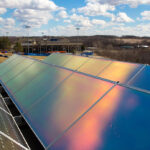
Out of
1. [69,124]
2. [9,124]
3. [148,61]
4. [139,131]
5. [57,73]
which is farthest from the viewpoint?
[148,61]

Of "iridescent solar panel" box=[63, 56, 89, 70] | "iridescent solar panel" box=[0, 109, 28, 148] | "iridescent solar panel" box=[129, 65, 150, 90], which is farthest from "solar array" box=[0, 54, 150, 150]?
"iridescent solar panel" box=[63, 56, 89, 70]

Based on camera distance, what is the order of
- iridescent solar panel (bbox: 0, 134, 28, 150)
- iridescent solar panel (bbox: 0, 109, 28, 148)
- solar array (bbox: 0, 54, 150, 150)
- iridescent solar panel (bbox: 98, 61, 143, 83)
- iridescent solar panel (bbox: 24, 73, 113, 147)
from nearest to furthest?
1. solar array (bbox: 0, 54, 150, 150)
2. iridescent solar panel (bbox: 0, 134, 28, 150)
3. iridescent solar panel (bbox: 24, 73, 113, 147)
4. iridescent solar panel (bbox: 0, 109, 28, 148)
5. iridescent solar panel (bbox: 98, 61, 143, 83)

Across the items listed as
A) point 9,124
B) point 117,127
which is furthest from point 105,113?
point 9,124

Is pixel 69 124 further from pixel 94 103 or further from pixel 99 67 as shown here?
pixel 99 67

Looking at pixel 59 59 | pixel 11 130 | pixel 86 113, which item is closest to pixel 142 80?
pixel 86 113

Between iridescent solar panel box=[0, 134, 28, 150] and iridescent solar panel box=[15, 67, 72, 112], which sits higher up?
iridescent solar panel box=[15, 67, 72, 112]

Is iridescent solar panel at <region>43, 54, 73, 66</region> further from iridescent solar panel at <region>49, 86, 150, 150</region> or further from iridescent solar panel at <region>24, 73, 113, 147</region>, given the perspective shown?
iridescent solar panel at <region>49, 86, 150, 150</region>
